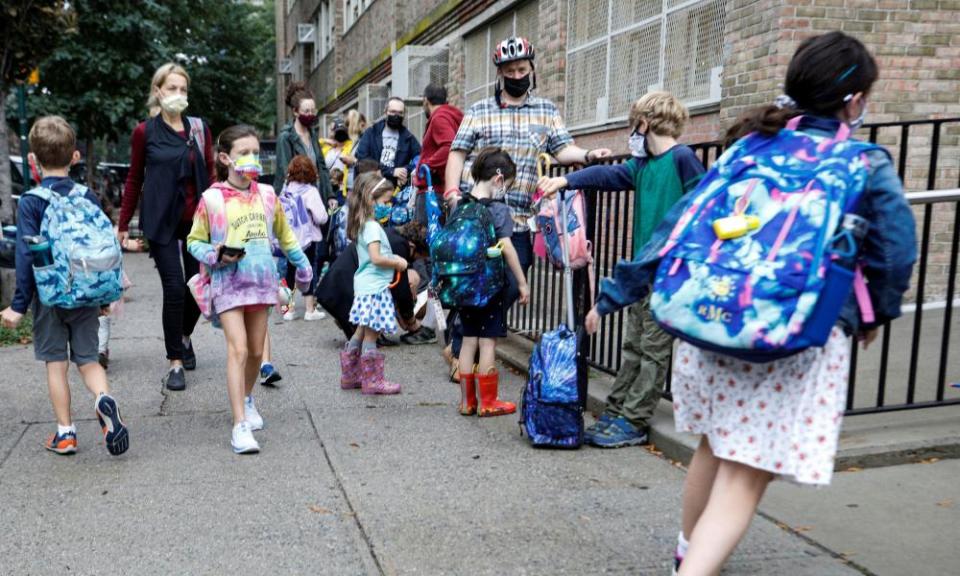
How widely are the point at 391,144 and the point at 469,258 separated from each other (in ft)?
13.2

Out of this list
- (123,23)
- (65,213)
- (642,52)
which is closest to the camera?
(65,213)

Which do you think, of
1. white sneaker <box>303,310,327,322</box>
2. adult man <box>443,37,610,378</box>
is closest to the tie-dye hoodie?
adult man <box>443,37,610,378</box>

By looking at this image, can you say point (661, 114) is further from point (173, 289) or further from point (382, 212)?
point (173, 289)

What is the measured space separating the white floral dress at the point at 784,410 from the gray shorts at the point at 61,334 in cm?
332

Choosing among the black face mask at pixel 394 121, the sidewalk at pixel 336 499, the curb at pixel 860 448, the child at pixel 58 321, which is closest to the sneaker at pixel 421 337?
the sidewalk at pixel 336 499

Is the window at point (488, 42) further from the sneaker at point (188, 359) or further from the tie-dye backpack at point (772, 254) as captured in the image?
the tie-dye backpack at point (772, 254)

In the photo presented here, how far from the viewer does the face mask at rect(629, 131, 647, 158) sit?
13.9 ft

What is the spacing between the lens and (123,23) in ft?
64.7

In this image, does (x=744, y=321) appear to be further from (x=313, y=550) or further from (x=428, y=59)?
(x=428, y=59)

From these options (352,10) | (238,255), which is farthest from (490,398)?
(352,10)

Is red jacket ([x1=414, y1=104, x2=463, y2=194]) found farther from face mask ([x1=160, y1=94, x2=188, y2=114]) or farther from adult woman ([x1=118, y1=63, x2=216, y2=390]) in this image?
face mask ([x1=160, y1=94, x2=188, y2=114])

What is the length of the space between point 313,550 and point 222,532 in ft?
1.37

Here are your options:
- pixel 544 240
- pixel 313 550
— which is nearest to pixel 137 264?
pixel 544 240

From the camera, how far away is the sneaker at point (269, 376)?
19.5 ft
